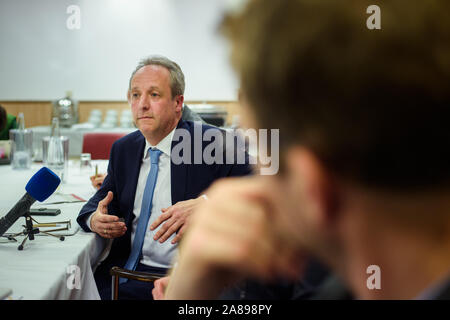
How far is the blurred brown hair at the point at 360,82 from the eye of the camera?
27 cm

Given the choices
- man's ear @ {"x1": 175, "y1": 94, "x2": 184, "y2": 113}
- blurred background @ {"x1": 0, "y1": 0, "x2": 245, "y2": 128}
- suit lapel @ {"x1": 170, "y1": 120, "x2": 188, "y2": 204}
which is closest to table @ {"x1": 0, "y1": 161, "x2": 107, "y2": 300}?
suit lapel @ {"x1": 170, "y1": 120, "x2": 188, "y2": 204}

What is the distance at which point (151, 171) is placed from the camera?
1.65 meters

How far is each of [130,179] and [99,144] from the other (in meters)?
1.58

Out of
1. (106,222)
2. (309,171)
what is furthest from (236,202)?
(106,222)

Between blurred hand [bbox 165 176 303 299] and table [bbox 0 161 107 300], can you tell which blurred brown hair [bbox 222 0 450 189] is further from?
table [bbox 0 161 107 300]

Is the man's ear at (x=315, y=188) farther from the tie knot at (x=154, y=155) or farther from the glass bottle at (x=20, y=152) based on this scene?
the glass bottle at (x=20, y=152)

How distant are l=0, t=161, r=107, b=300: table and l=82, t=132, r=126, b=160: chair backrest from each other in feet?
4.61

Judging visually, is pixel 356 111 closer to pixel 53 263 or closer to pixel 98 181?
pixel 53 263

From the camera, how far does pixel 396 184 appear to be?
29 centimetres

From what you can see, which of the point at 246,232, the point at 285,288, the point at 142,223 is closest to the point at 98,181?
the point at 142,223

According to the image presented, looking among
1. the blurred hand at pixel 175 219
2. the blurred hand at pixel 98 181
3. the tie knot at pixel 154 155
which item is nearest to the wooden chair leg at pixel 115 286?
the blurred hand at pixel 175 219

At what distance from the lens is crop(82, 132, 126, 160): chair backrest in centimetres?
310

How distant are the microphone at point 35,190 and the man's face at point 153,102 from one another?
0.60 metres
